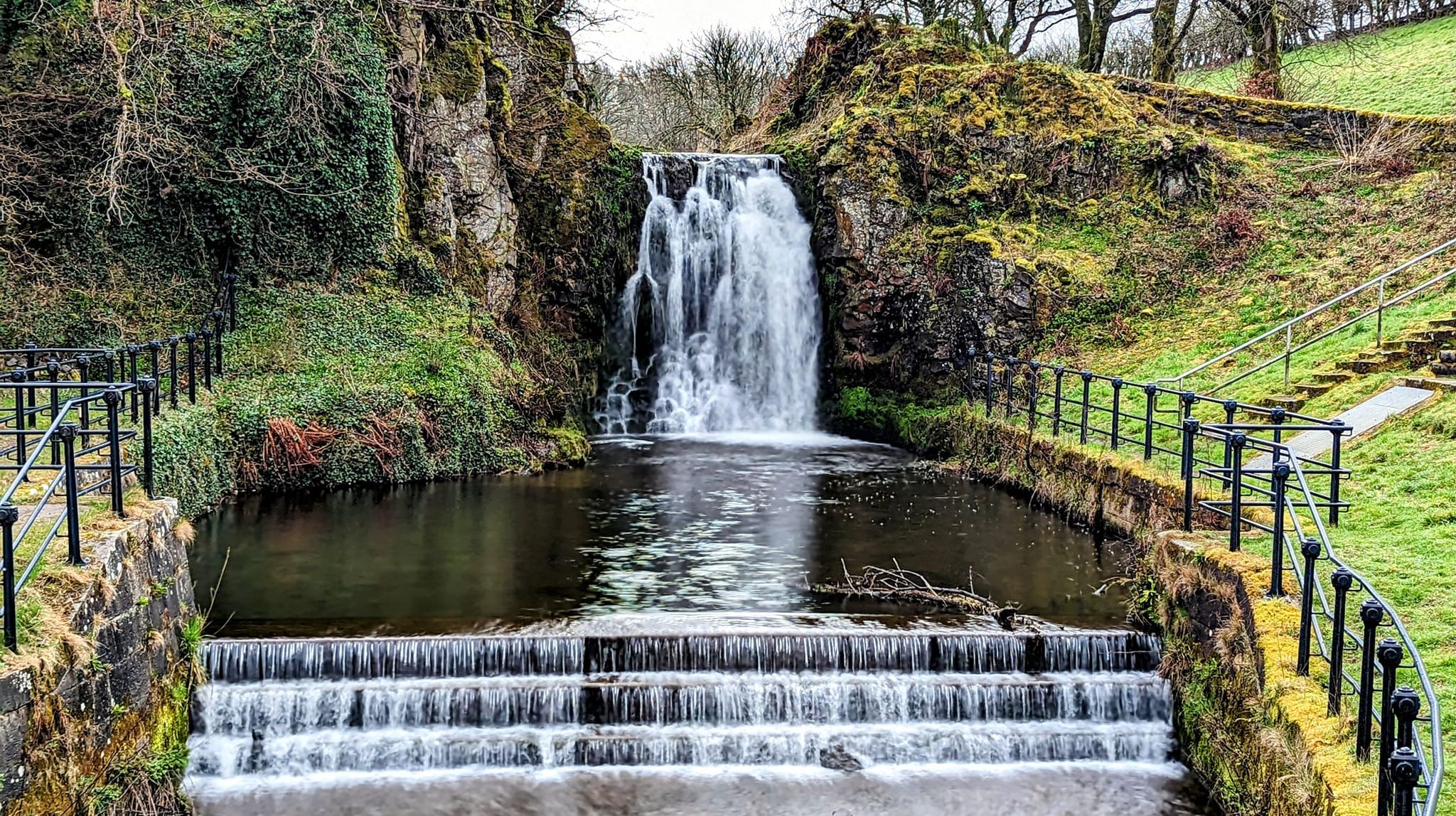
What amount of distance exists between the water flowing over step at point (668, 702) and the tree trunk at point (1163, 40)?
2274 cm

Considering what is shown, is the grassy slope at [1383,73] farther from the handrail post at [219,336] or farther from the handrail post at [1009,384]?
the handrail post at [219,336]

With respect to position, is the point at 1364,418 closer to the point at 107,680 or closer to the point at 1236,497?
the point at 1236,497

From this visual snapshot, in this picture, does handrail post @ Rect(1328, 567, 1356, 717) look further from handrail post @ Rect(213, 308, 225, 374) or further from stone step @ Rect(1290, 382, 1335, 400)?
handrail post @ Rect(213, 308, 225, 374)

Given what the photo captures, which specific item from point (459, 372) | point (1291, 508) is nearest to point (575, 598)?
point (1291, 508)

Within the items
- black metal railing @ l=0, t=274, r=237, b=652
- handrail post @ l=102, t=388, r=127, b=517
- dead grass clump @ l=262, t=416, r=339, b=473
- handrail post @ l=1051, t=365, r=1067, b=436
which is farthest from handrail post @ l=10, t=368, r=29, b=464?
handrail post @ l=1051, t=365, r=1067, b=436

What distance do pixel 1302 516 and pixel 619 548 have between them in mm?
6725

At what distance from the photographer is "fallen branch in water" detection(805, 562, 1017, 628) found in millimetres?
9852

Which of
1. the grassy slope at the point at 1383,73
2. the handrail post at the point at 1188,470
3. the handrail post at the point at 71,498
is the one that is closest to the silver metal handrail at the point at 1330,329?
the handrail post at the point at 1188,470

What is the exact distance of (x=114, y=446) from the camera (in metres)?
7.70

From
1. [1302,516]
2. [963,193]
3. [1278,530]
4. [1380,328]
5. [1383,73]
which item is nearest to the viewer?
[1278,530]

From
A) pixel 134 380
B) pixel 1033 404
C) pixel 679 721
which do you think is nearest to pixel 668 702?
pixel 679 721

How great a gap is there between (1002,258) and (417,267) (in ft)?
34.5

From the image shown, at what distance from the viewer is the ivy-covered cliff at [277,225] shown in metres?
15.9

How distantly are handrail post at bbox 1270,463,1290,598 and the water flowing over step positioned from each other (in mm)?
1410
